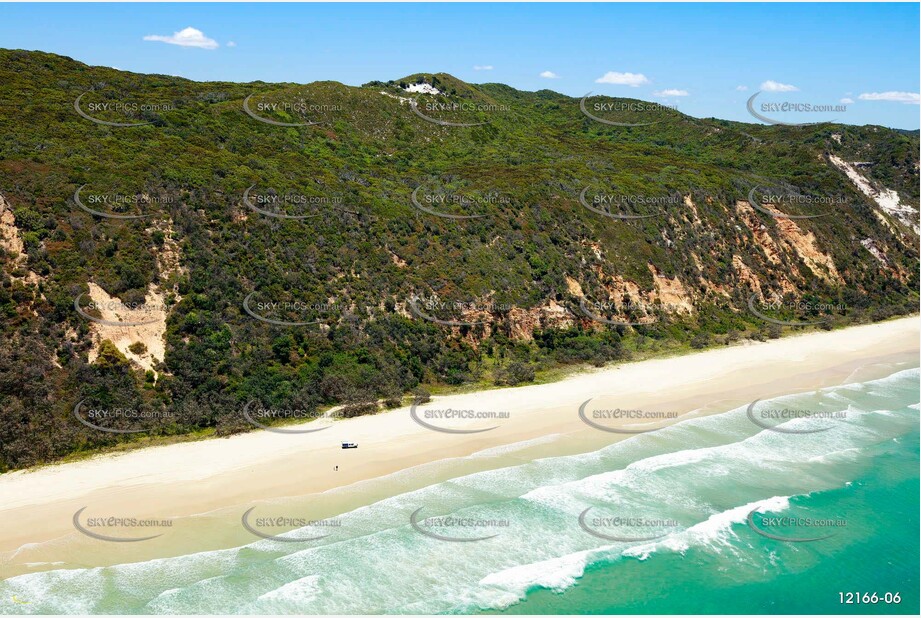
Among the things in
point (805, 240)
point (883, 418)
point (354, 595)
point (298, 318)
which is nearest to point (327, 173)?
point (298, 318)

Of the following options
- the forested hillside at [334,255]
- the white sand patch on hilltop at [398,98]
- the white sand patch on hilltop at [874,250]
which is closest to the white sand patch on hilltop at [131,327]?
the forested hillside at [334,255]

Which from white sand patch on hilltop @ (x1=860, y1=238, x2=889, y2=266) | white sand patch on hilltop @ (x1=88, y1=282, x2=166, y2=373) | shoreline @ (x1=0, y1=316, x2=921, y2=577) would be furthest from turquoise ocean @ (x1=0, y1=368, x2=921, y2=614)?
white sand patch on hilltop @ (x1=860, y1=238, x2=889, y2=266)

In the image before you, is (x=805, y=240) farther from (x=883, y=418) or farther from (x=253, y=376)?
(x=253, y=376)

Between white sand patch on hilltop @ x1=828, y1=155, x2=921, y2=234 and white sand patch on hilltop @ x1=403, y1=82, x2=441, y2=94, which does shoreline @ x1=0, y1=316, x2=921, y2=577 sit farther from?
white sand patch on hilltop @ x1=403, y1=82, x2=441, y2=94

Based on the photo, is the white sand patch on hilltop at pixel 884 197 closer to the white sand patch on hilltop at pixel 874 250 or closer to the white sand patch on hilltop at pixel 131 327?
the white sand patch on hilltop at pixel 874 250

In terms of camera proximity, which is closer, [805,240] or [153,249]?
[153,249]

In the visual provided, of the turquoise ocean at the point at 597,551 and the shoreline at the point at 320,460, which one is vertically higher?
the shoreline at the point at 320,460
